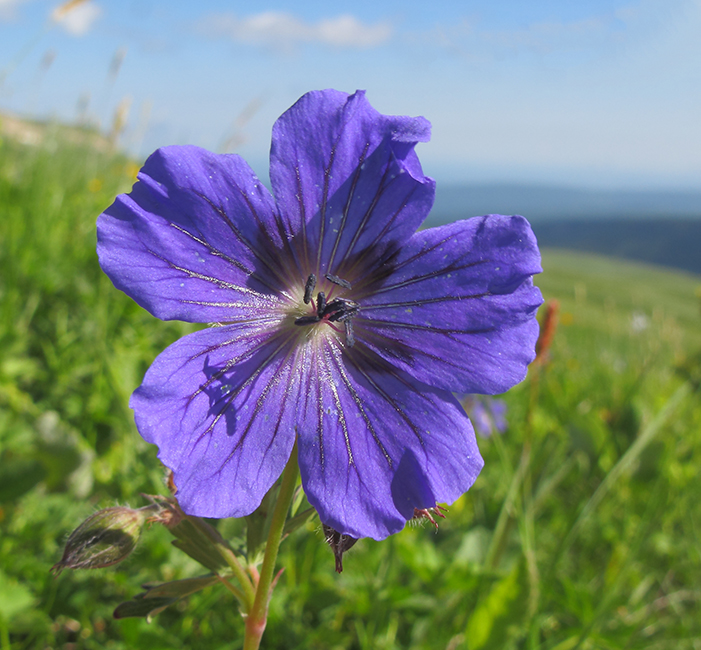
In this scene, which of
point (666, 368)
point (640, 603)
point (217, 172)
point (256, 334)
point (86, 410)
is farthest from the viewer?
point (666, 368)

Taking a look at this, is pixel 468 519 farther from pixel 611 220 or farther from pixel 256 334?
pixel 611 220

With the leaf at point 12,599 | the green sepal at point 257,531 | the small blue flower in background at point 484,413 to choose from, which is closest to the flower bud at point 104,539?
the green sepal at point 257,531

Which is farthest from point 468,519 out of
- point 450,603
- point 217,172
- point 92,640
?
point 217,172

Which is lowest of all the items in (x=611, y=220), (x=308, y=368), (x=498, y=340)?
(x=308, y=368)

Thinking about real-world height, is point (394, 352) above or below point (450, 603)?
above

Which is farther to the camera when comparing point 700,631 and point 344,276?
point 700,631

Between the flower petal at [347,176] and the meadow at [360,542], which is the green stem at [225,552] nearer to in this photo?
the meadow at [360,542]
